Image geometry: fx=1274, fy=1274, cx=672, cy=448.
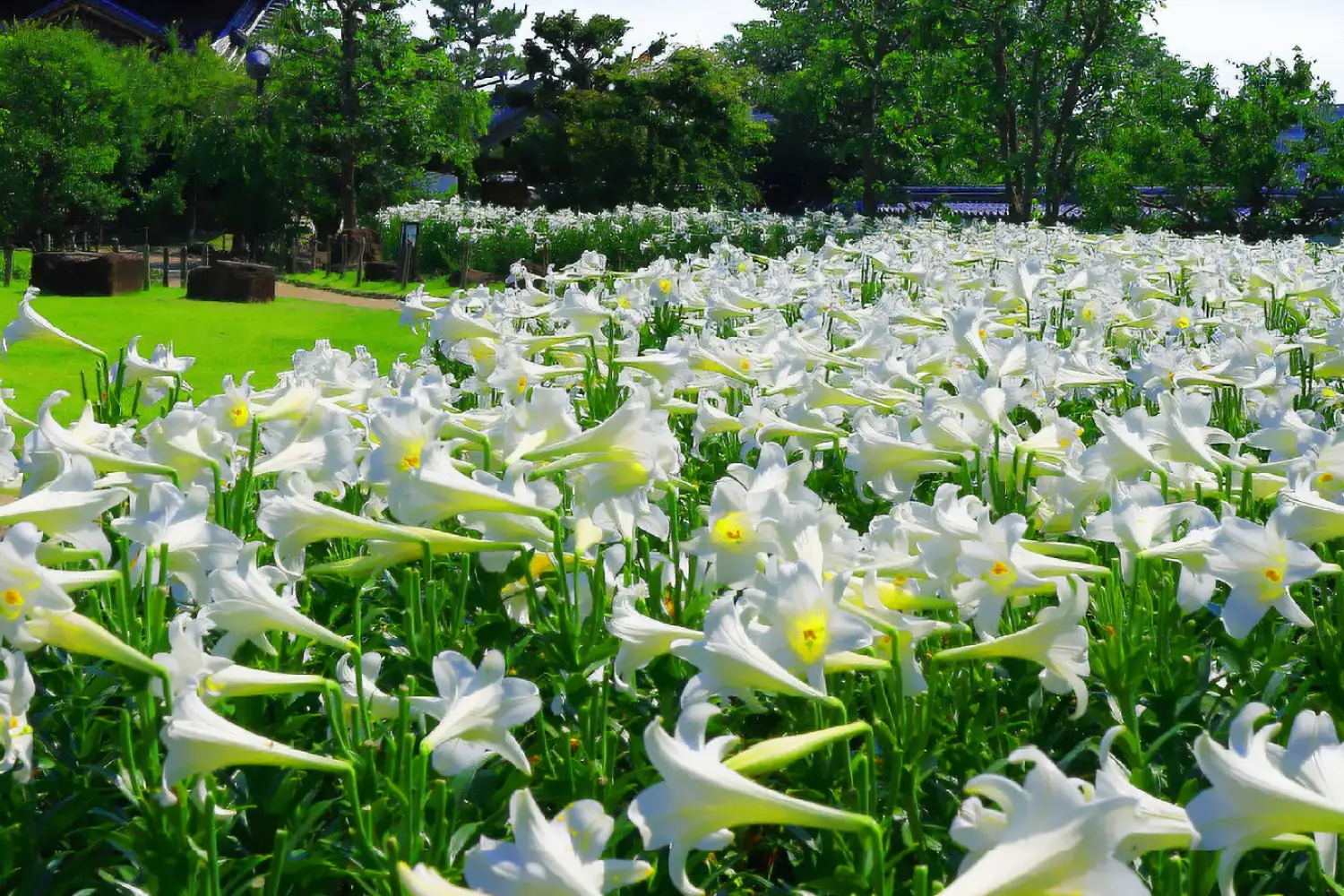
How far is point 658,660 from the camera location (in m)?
2.29

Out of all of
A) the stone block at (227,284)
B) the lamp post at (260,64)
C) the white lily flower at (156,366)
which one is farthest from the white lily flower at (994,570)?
the lamp post at (260,64)

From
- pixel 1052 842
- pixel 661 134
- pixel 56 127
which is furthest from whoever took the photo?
pixel 661 134

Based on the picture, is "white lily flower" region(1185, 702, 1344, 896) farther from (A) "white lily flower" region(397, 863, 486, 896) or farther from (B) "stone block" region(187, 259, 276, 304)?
(B) "stone block" region(187, 259, 276, 304)

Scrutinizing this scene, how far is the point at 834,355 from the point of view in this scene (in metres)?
3.83

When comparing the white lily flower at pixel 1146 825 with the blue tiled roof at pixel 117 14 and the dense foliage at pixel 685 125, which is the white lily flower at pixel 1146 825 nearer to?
the dense foliage at pixel 685 125

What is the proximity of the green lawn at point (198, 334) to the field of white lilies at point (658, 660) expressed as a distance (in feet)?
16.2

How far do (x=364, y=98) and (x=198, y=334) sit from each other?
42.5 ft

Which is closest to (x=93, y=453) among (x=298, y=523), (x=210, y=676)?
(x=298, y=523)

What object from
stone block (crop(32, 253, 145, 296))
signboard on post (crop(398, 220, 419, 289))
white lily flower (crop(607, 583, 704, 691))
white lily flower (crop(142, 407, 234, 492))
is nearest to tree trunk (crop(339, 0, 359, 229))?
signboard on post (crop(398, 220, 419, 289))

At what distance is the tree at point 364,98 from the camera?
2189cm

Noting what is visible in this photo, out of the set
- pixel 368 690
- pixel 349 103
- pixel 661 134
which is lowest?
pixel 368 690

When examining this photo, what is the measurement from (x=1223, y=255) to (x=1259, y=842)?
325 inches

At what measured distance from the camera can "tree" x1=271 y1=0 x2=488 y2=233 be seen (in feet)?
71.8

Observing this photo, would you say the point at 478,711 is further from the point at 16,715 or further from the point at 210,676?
the point at 16,715
